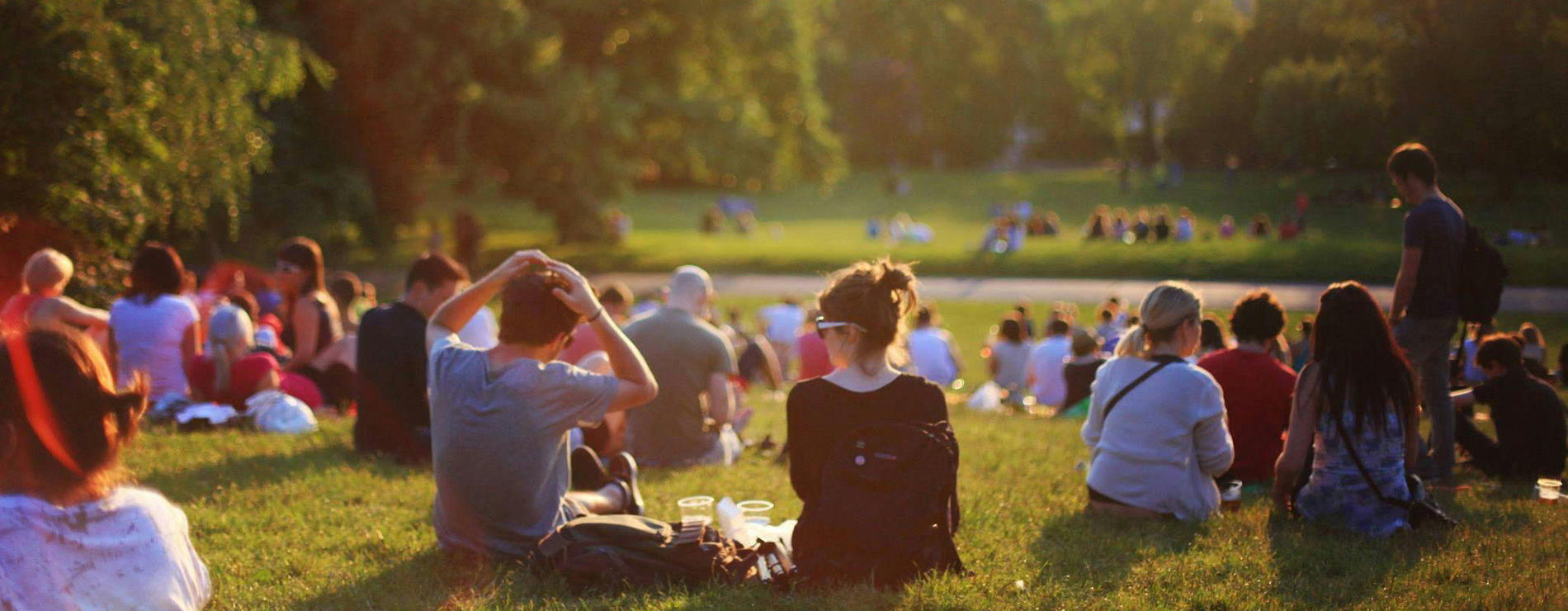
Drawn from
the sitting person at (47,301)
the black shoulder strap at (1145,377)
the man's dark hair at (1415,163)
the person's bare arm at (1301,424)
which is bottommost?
the person's bare arm at (1301,424)

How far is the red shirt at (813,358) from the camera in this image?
36.1ft

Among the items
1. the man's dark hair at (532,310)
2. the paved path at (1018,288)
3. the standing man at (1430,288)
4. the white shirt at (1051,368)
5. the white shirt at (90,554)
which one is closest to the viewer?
the white shirt at (90,554)

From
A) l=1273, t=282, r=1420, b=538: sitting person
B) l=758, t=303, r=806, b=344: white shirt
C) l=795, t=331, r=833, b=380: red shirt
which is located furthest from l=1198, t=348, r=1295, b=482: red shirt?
l=758, t=303, r=806, b=344: white shirt

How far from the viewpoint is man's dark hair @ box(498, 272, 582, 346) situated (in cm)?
477

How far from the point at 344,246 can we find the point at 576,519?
84.9 ft

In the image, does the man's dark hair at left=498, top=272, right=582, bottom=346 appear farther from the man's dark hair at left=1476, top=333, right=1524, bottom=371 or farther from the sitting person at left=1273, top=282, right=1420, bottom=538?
the man's dark hair at left=1476, top=333, right=1524, bottom=371

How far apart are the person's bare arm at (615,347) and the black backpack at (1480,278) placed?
5051mm

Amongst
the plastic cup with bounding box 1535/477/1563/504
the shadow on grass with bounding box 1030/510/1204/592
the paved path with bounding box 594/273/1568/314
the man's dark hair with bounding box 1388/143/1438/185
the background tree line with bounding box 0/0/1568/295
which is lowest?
the paved path with bounding box 594/273/1568/314

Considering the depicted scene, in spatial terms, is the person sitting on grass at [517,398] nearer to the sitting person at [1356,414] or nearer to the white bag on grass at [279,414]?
the sitting person at [1356,414]

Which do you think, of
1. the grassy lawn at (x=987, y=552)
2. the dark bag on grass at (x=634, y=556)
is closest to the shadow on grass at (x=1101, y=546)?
the grassy lawn at (x=987, y=552)

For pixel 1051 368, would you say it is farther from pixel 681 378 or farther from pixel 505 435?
pixel 505 435

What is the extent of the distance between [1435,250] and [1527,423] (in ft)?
4.11

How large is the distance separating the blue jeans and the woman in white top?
843 cm

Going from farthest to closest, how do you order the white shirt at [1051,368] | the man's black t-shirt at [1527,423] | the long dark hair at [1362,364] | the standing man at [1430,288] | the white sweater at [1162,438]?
the white shirt at [1051,368]
the man's black t-shirt at [1527,423]
the standing man at [1430,288]
the white sweater at [1162,438]
the long dark hair at [1362,364]
